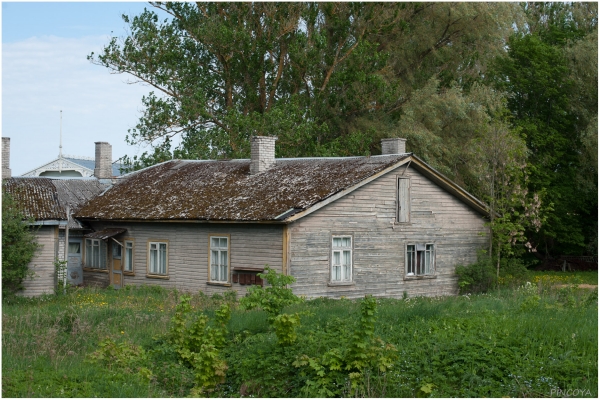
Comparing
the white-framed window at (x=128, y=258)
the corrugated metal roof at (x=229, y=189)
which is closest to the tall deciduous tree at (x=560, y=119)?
the corrugated metal roof at (x=229, y=189)

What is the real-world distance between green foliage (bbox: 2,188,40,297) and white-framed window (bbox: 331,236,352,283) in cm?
953

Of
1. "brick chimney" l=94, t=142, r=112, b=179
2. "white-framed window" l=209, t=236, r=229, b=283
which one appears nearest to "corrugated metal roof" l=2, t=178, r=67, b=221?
"brick chimney" l=94, t=142, r=112, b=179

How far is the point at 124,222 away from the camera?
93.5 feet

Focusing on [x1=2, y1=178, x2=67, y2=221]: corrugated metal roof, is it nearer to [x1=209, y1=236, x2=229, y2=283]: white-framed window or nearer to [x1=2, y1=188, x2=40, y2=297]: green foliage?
[x1=2, y1=188, x2=40, y2=297]: green foliage

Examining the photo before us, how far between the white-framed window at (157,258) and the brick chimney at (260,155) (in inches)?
172

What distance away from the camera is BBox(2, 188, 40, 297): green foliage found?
22828mm

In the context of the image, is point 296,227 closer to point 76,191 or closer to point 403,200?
point 403,200

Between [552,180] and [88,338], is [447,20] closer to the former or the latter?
[552,180]

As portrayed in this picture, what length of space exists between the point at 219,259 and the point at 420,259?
7435 mm

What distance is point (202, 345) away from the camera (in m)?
12.3

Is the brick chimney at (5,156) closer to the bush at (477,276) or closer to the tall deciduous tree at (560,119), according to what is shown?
the bush at (477,276)

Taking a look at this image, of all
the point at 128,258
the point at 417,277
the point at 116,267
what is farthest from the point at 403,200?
the point at 116,267

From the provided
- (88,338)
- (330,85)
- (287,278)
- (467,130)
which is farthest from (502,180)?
(88,338)

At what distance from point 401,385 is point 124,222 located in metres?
19.4
